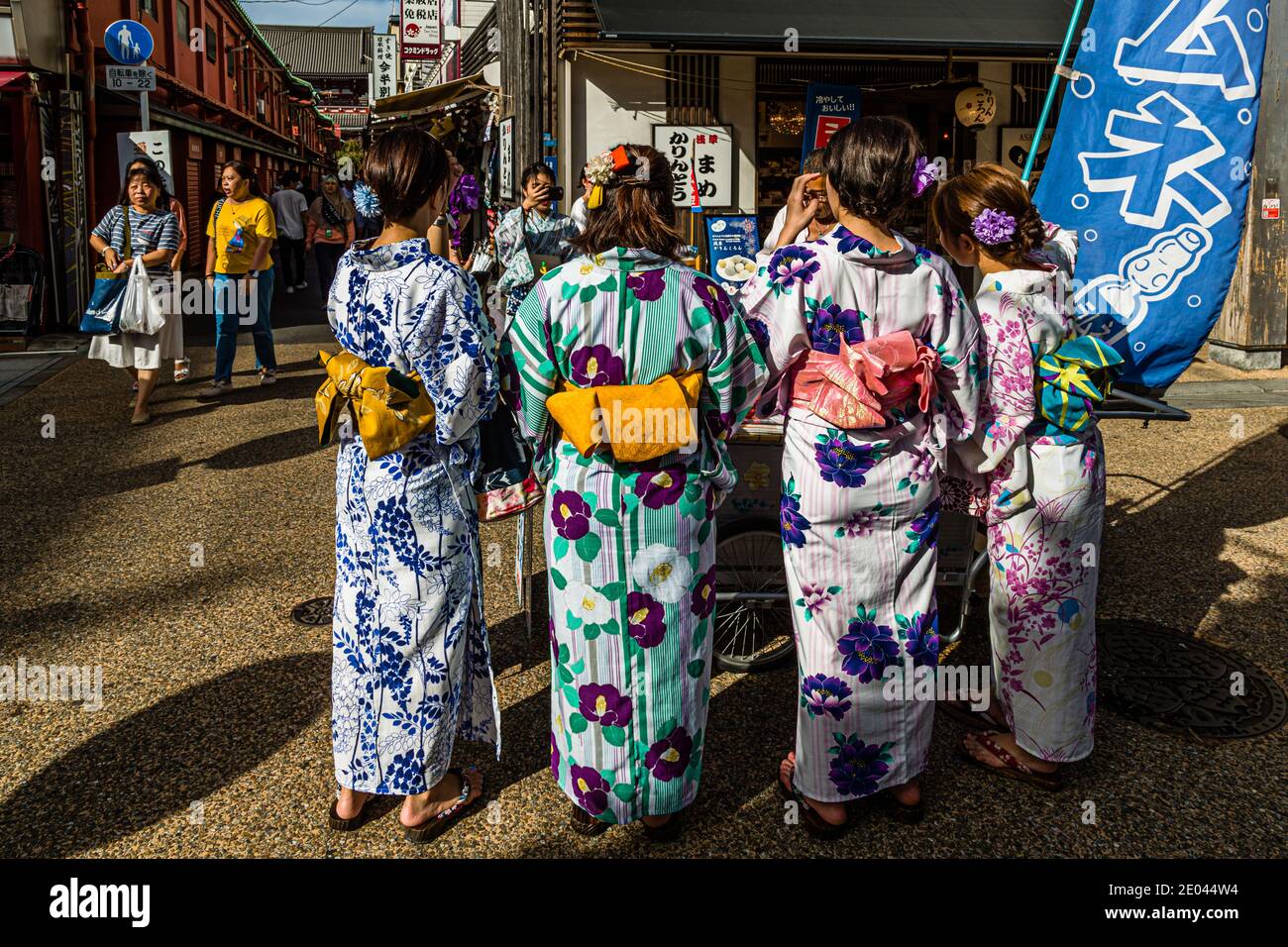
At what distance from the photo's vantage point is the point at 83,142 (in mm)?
12688

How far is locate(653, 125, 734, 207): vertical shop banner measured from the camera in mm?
10156

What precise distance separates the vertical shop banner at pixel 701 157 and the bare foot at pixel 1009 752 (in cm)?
764

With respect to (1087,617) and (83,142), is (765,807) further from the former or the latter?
(83,142)

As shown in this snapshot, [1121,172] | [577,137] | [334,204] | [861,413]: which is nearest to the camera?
[861,413]

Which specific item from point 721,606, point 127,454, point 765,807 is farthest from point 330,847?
→ point 127,454

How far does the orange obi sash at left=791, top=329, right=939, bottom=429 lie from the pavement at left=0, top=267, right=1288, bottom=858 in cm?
127

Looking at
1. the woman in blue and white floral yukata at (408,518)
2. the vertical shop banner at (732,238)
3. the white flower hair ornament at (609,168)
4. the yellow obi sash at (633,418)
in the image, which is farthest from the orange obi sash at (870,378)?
the vertical shop banner at (732,238)

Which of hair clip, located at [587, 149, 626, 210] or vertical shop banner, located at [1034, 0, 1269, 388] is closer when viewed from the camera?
hair clip, located at [587, 149, 626, 210]

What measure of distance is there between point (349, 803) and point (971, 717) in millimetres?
2212

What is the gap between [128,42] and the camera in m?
11.9

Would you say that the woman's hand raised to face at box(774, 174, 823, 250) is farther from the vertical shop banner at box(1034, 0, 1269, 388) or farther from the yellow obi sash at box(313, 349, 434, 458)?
the yellow obi sash at box(313, 349, 434, 458)

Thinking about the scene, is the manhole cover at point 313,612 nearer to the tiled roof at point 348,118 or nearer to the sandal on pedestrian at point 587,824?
the sandal on pedestrian at point 587,824

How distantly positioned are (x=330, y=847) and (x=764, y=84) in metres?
9.56

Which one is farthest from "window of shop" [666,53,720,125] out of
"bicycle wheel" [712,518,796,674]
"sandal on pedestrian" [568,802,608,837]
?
"sandal on pedestrian" [568,802,608,837]
